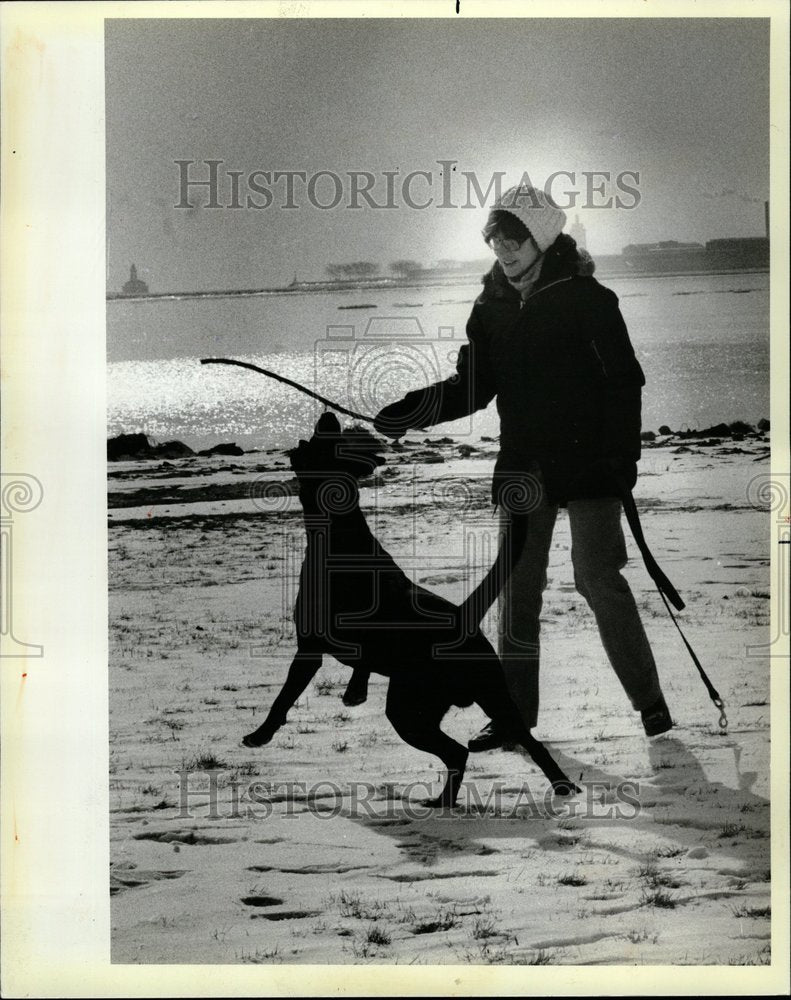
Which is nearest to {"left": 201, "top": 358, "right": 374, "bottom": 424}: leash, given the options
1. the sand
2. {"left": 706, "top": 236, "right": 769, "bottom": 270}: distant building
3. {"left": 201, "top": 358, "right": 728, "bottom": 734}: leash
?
{"left": 201, "top": 358, "right": 728, "bottom": 734}: leash

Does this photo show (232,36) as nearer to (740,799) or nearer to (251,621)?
(251,621)

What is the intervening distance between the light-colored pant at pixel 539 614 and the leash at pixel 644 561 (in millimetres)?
67

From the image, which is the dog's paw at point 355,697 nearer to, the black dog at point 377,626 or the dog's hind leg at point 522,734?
the black dog at point 377,626

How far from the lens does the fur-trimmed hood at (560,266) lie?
281 cm

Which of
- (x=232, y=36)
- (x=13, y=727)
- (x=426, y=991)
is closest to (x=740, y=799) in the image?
(x=426, y=991)

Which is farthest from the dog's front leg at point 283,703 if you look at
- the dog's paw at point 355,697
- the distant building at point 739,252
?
the distant building at point 739,252

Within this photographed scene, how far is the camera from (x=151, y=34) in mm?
2840

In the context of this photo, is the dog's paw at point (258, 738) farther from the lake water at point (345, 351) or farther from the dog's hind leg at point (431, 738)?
the lake water at point (345, 351)

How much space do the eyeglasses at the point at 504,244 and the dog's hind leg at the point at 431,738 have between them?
1.22m

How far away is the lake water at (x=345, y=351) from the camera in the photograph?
280 centimetres

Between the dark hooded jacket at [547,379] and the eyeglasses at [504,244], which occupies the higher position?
the eyeglasses at [504,244]

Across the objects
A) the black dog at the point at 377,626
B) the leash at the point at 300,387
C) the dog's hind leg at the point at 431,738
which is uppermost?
the leash at the point at 300,387

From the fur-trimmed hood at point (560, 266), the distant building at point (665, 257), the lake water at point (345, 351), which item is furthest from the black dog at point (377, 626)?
the distant building at point (665, 257)

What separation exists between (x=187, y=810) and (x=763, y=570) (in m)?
1.72
